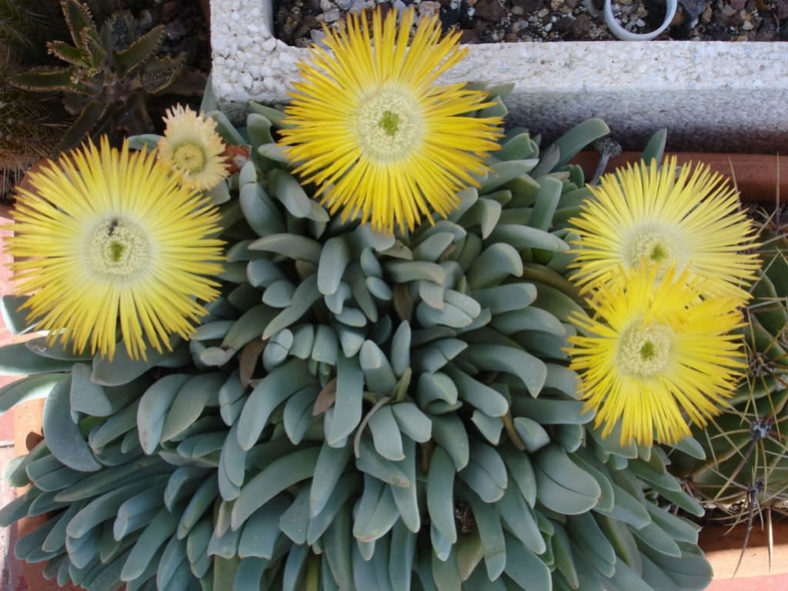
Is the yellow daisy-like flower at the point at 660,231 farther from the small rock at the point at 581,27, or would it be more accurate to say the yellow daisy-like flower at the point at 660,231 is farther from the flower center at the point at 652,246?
the small rock at the point at 581,27

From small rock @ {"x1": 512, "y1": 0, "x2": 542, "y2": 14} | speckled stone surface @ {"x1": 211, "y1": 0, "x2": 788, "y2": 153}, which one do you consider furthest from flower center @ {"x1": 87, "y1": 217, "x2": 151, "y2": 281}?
small rock @ {"x1": 512, "y1": 0, "x2": 542, "y2": 14}

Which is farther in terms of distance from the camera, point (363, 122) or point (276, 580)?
point (276, 580)

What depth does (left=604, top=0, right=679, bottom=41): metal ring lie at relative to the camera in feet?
3.22

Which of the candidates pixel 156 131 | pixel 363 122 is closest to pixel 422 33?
pixel 363 122

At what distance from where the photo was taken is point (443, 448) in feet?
2.40

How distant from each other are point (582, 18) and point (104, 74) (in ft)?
2.12

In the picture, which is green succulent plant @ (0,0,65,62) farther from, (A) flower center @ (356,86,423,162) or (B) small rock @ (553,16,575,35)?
(B) small rock @ (553,16,575,35)

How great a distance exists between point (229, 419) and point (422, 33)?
1.31 ft

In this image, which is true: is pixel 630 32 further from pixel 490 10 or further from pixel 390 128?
pixel 390 128

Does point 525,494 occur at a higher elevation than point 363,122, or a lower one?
lower

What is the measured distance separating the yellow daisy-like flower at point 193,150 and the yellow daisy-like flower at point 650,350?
362 millimetres

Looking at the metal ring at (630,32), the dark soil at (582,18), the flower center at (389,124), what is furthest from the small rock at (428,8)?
the flower center at (389,124)

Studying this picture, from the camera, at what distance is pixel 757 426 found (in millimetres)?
801

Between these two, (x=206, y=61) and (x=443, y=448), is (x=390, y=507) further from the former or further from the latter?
(x=206, y=61)
